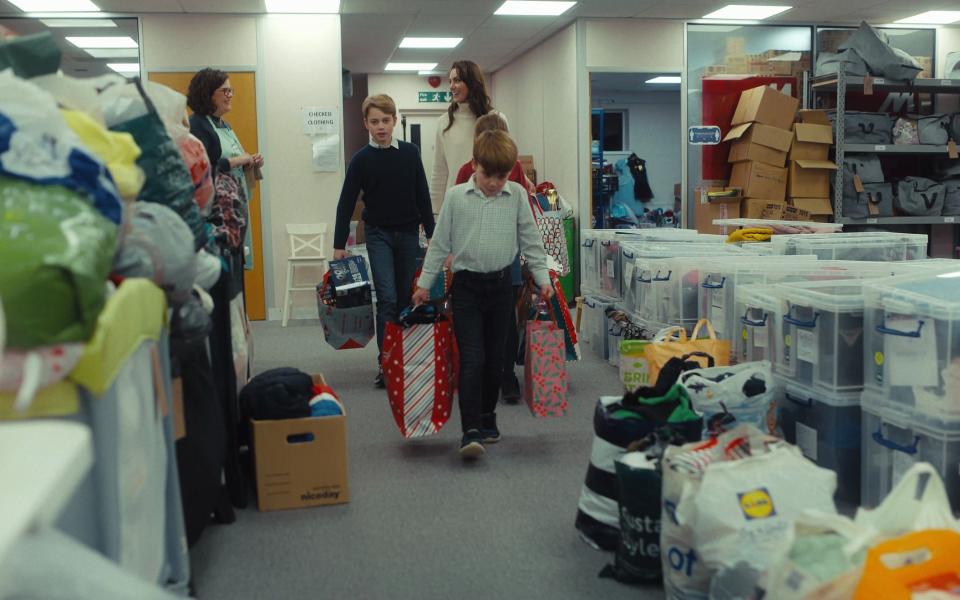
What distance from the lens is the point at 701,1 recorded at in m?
7.21

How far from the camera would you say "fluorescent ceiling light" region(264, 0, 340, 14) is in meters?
6.87

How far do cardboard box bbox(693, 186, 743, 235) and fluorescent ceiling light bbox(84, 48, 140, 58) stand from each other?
5.06 m

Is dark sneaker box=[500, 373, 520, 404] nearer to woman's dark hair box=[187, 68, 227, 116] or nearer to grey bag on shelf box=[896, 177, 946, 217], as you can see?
woman's dark hair box=[187, 68, 227, 116]

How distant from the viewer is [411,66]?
36.8 feet

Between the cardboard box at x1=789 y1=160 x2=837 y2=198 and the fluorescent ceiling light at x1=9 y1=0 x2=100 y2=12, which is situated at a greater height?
the fluorescent ceiling light at x1=9 y1=0 x2=100 y2=12

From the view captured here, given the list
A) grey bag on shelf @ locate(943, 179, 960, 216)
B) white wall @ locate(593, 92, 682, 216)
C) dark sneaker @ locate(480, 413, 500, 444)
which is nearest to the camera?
dark sneaker @ locate(480, 413, 500, 444)

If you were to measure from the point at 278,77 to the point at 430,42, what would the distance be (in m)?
2.58

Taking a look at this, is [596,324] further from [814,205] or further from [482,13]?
[482,13]

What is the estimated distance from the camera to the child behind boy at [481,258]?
10.6 feet

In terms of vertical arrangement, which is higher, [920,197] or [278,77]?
[278,77]

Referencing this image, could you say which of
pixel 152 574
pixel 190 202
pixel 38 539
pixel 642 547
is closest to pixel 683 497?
pixel 642 547

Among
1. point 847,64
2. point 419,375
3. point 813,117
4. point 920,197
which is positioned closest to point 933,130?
point 920,197

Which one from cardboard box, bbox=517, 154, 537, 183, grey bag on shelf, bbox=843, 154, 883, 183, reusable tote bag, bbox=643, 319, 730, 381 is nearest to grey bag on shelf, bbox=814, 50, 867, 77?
grey bag on shelf, bbox=843, 154, 883, 183

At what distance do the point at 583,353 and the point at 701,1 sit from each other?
3318 millimetres
